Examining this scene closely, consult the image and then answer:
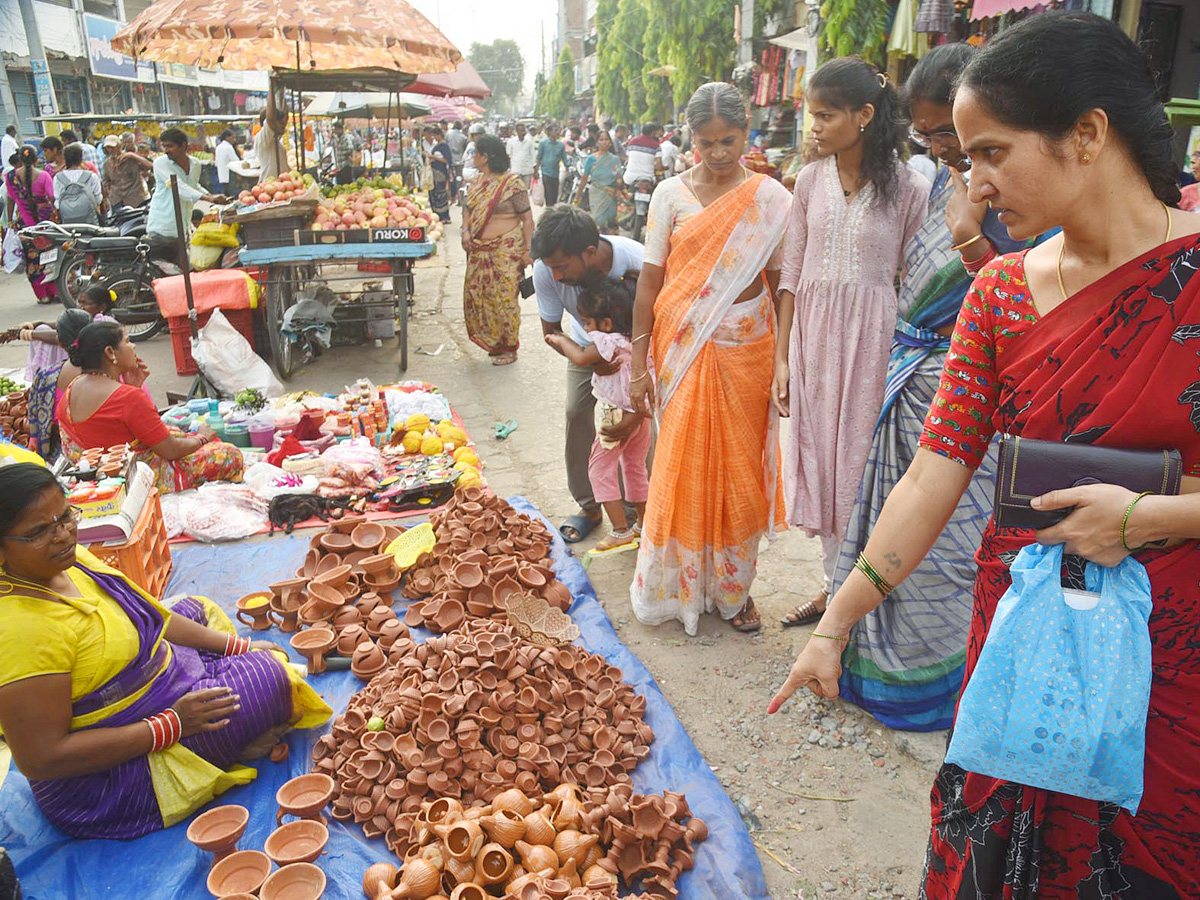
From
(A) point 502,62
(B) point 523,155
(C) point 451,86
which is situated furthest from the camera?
(A) point 502,62

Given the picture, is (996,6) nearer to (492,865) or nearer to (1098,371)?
(1098,371)

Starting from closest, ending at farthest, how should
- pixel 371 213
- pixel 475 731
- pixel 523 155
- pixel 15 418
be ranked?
pixel 475 731
pixel 15 418
pixel 371 213
pixel 523 155

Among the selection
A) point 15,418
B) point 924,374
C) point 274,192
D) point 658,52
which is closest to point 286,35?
point 274,192

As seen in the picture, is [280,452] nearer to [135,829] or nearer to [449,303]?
[135,829]

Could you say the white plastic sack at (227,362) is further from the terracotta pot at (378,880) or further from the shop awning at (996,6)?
the shop awning at (996,6)

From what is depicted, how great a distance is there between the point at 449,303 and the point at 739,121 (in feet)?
24.8

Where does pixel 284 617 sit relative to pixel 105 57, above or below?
below

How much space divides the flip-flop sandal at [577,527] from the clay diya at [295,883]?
2.29m

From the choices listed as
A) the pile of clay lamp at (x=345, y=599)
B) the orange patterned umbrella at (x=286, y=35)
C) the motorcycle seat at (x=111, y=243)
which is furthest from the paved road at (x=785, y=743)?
the motorcycle seat at (x=111, y=243)

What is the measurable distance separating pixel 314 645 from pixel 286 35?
5.10 m

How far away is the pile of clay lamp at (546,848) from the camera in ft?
6.55

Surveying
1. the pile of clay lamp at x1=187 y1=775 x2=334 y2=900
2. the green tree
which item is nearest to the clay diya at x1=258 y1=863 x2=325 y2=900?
the pile of clay lamp at x1=187 y1=775 x2=334 y2=900

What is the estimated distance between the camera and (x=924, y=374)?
2496 mm

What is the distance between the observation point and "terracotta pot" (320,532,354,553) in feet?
12.1
